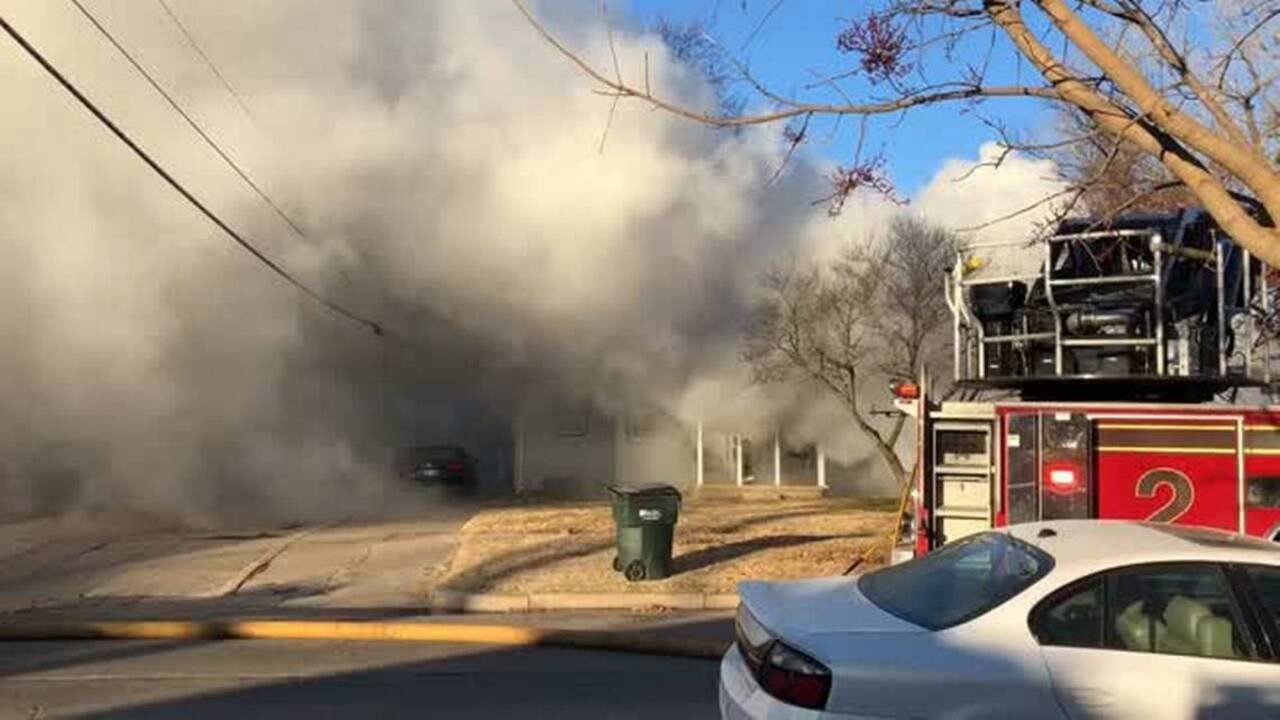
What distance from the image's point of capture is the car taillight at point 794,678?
4.31 metres

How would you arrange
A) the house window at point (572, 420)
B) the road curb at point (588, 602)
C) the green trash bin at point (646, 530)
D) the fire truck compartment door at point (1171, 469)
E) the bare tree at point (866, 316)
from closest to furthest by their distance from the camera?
1. the fire truck compartment door at point (1171, 469)
2. the road curb at point (588, 602)
3. the green trash bin at point (646, 530)
4. the bare tree at point (866, 316)
5. the house window at point (572, 420)

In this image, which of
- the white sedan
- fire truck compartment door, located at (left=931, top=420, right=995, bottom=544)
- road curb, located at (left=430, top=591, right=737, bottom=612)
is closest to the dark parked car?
road curb, located at (left=430, top=591, right=737, bottom=612)

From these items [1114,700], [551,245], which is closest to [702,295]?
[551,245]

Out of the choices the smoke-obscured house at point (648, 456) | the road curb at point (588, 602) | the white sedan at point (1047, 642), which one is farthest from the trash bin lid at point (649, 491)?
the smoke-obscured house at point (648, 456)

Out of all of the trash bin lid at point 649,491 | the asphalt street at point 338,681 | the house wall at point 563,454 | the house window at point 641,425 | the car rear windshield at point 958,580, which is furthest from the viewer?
the house wall at point 563,454

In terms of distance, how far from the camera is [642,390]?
27828 millimetres

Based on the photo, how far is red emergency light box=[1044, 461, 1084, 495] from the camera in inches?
379

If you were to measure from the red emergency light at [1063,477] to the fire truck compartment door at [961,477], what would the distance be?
480 millimetres

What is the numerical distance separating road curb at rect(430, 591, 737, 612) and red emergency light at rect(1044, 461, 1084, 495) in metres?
3.53

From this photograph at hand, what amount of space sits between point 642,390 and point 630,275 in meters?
2.94

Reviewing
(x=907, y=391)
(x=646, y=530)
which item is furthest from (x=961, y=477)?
(x=646, y=530)

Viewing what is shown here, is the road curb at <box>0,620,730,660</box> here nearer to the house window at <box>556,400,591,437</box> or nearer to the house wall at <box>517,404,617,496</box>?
the house wall at <box>517,404,617,496</box>

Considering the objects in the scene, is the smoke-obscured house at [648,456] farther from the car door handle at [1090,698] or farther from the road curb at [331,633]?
the car door handle at [1090,698]

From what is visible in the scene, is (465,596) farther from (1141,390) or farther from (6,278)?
(6,278)
